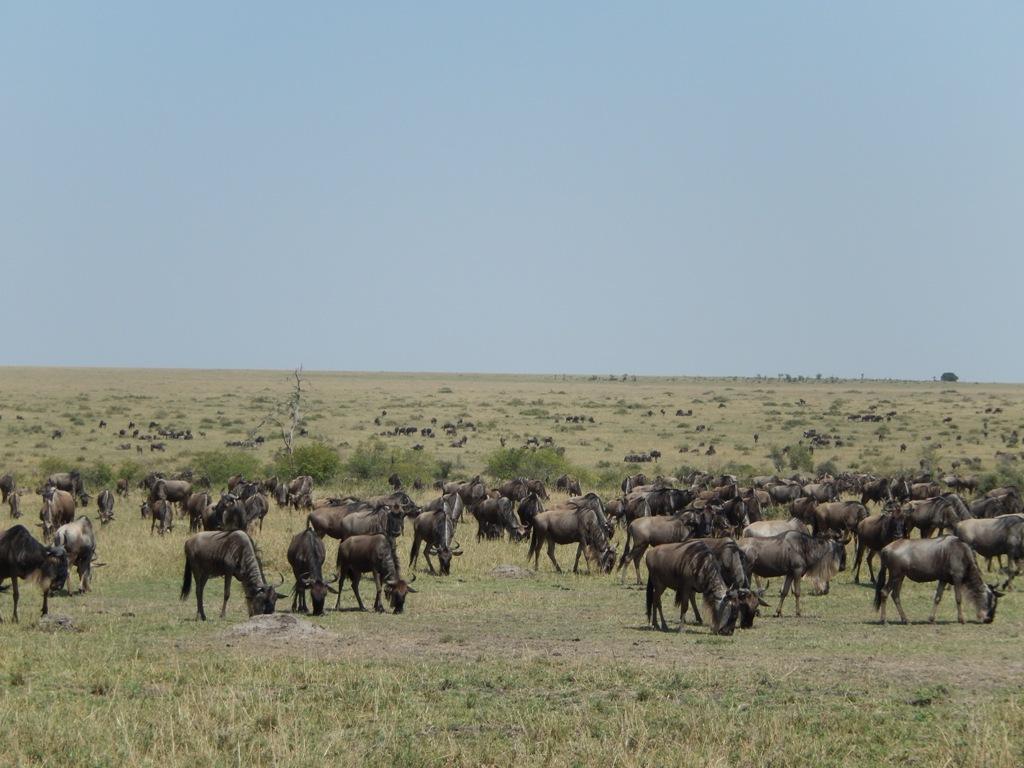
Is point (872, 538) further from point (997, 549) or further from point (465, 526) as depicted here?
point (465, 526)

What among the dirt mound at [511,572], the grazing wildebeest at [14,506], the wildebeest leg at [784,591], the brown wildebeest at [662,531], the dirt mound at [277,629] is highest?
the brown wildebeest at [662,531]

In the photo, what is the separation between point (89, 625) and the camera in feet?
51.9

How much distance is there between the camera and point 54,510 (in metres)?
27.1

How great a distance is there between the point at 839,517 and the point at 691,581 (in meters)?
11.1

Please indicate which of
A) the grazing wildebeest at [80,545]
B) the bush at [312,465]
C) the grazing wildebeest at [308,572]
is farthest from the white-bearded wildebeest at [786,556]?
the bush at [312,465]

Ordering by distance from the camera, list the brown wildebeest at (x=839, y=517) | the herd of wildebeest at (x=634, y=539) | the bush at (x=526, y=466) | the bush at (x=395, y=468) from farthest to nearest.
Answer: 1. the bush at (x=526, y=466)
2. the bush at (x=395, y=468)
3. the brown wildebeest at (x=839, y=517)
4. the herd of wildebeest at (x=634, y=539)

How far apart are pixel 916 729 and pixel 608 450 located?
5098 centimetres

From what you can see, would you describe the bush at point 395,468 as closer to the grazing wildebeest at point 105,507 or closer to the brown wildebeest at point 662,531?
the grazing wildebeest at point 105,507

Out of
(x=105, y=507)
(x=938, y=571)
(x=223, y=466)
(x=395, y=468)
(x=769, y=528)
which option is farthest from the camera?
(x=395, y=468)

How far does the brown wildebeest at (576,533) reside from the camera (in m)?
23.9

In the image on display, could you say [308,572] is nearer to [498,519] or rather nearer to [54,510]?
[498,519]

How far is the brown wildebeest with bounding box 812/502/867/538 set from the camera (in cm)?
2602

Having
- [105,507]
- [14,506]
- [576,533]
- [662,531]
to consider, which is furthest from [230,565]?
[14,506]

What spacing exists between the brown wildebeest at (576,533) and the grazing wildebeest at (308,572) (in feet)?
21.9
